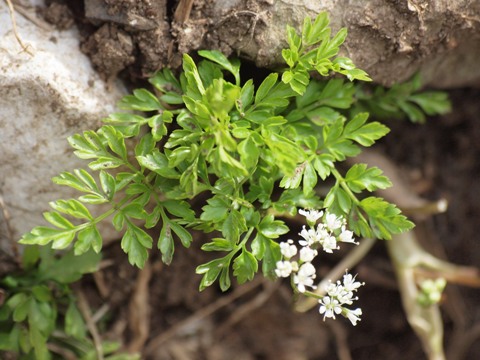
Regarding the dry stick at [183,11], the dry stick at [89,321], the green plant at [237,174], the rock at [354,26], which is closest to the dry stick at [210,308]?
the dry stick at [89,321]

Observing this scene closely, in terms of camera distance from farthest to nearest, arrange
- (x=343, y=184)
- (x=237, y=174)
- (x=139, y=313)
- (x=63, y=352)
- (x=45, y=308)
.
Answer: (x=139, y=313) < (x=63, y=352) < (x=45, y=308) < (x=343, y=184) < (x=237, y=174)

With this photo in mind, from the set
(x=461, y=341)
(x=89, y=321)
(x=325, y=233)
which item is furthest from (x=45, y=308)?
(x=461, y=341)

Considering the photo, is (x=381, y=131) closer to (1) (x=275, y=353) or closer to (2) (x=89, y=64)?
(2) (x=89, y=64)

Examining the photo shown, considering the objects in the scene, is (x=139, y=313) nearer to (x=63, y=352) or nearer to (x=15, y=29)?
(x=63, y=352)

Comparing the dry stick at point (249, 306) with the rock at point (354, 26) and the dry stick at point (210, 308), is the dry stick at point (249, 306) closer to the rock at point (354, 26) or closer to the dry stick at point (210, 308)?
the dry stick at point (210, 308)

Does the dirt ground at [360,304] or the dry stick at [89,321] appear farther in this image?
the dirt ground at [360,304]
